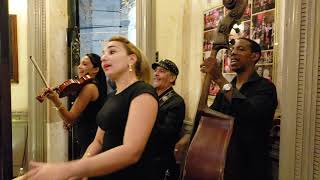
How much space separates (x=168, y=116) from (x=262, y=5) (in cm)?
95

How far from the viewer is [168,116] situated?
238cm

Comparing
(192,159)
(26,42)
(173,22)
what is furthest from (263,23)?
(26,42)

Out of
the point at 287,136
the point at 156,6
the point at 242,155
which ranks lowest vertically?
the point at 242,155

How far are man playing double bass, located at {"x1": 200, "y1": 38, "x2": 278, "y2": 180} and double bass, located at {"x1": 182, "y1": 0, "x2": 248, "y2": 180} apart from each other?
0.26 ft

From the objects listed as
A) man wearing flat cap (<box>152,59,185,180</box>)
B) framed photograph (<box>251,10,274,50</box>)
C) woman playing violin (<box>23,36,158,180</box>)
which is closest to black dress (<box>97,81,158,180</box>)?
woman playing violin (<box>23,36,158,180</box>)

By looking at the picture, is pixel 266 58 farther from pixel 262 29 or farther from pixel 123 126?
pixel 123 126

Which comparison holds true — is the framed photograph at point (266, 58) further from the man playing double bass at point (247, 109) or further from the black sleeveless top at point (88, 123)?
the black sleeveless top at point (88, 123)

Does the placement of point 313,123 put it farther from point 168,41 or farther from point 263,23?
point 168,41

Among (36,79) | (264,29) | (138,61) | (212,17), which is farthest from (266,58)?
(36,79)

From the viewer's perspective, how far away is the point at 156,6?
3.20m

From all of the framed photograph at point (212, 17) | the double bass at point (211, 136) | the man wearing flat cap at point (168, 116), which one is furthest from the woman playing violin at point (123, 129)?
the framed photograph at point (212, 17)

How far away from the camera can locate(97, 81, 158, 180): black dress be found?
1.39 metres

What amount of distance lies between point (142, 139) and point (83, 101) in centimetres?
111

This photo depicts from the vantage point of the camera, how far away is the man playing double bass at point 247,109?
5.42ft
